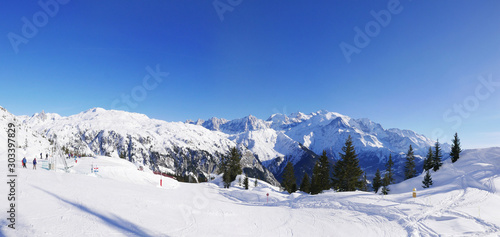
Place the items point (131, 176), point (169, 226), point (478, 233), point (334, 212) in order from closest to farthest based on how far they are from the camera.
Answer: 1. point (169, 226)
2. point (478, 233)
3. point (334, 212)
4. point (131, 176)

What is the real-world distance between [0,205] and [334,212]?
22188 millimetres

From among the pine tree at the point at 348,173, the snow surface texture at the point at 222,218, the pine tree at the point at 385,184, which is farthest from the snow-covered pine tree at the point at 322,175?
the snow surface texture at the point at 222,218

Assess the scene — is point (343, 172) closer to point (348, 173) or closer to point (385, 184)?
point (348, 173)

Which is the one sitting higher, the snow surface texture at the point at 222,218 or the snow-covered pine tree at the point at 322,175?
the snow surface texture at the point at 222,218

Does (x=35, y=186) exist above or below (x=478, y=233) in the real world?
above

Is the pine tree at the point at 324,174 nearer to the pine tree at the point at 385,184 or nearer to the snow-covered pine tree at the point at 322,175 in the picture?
the snow-covered pine tree at the point at 322,175

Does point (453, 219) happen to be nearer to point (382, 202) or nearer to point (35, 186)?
point (382, 202)

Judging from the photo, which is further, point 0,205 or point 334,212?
point 334,212

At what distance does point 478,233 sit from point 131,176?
144 ft

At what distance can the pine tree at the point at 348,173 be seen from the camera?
40.0 metres

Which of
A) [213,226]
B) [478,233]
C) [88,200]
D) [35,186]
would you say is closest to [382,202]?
[478,233]

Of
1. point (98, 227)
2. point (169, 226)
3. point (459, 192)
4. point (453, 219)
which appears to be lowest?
point (459, 192)

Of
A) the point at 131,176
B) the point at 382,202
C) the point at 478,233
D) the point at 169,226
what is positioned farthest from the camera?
the point at 131,176

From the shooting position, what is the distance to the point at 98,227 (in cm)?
1054
